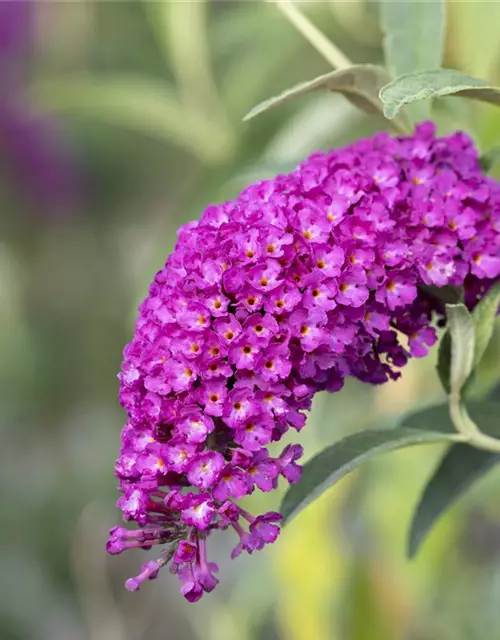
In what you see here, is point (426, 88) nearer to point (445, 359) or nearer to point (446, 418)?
point (445, 359)

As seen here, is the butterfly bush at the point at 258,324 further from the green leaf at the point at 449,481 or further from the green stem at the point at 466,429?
the green leaf at the point at 449,481

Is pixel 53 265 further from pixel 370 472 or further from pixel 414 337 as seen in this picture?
pixel 414 337

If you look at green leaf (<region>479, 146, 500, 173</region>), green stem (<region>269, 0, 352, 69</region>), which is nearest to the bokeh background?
green stem (<region>269, 0, 352, 69</region>)

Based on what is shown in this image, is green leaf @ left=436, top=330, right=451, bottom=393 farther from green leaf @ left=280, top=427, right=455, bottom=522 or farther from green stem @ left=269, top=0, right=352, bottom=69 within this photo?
green stem @ left=269, top=0, right=352, bottom=69

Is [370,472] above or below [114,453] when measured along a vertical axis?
below

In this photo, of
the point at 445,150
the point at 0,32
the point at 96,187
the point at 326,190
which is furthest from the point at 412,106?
the point at 96,187

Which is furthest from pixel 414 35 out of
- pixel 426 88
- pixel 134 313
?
pixel 134 313

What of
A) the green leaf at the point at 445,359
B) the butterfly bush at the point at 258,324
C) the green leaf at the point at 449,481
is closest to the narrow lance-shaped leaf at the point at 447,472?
the green leaf at the point at 449,481
